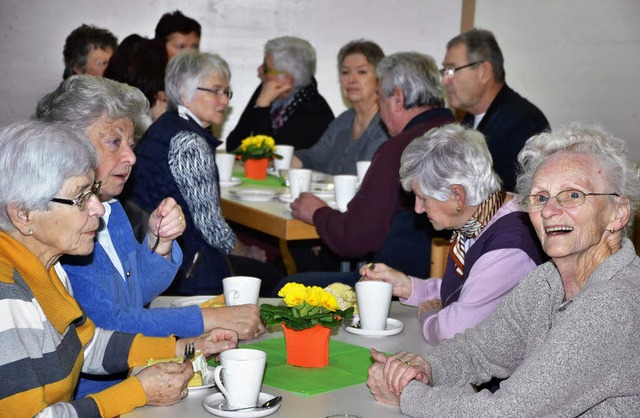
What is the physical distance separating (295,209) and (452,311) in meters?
1.68

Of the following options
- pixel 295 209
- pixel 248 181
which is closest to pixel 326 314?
pixel 295 209

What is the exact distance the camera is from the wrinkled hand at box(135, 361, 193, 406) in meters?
1.91

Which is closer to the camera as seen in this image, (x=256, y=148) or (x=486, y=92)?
(x=486, y=92)

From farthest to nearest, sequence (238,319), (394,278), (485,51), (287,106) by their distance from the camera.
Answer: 1. (287,106)
2. (485,51)
3. (394,278)
4. (238,319)

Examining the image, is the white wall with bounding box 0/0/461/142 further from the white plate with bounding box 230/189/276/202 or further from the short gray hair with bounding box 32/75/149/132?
the short gray hair with bounding box 32/75/149/132

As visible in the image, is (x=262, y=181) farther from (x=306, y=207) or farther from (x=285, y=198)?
(x=306, y=207)

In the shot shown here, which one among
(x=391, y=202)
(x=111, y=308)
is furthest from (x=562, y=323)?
(x=391, y=202)

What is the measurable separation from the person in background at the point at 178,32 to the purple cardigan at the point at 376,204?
9.82ft

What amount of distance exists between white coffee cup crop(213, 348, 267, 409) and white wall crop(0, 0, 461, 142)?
210 inches

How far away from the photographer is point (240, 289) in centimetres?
254

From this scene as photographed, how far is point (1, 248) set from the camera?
1.88m

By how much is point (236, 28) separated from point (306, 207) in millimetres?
3503

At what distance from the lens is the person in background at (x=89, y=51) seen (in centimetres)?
599

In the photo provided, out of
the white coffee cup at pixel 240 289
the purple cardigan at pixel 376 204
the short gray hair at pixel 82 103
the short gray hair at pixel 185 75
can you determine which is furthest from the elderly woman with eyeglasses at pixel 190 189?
the white coffee cup at pixel 240 289
